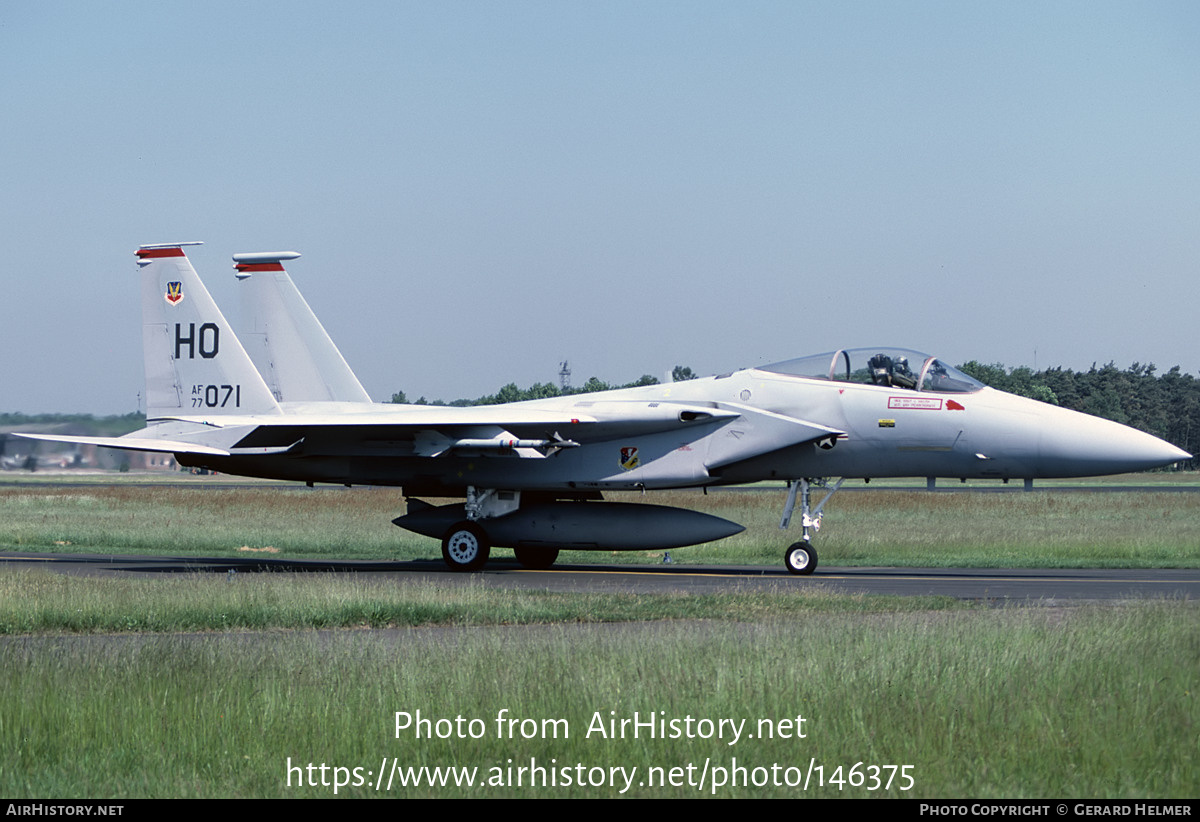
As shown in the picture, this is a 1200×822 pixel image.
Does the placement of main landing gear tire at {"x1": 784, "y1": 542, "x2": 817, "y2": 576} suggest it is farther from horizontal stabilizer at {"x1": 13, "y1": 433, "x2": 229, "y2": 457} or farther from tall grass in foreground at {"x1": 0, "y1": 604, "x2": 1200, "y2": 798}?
horizontal stabilizer at {"x1": 13, "y1": 433, "x2": 229, "y2": 457}

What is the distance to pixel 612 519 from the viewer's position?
19.5 m

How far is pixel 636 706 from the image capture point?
7.13m

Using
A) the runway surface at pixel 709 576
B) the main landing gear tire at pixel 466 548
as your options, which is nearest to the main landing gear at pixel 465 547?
the main landing gear tire at pixel 466 548

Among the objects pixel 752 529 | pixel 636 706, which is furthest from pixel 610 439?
pixel 636 706

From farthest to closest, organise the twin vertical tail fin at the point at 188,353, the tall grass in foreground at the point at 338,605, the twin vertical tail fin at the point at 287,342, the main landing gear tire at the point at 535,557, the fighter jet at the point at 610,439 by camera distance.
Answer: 1. the twin vertical tail fin at the point at 287,342
2. the twin vertical tail fin at the point at 188,353
3. the main landing gear tire at the point at 535,557
4. the fighter jet at the point at 610,439
5. the tall grass in foreground at the point at 338,605

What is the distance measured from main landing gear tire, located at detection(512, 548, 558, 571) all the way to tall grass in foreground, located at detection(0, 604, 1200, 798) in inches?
442

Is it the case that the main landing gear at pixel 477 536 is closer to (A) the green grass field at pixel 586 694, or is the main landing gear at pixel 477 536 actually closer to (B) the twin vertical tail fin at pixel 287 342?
(B) the twin vertical tail fin at pixel 287 342

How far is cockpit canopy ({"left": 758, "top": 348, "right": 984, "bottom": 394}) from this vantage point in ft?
60.7

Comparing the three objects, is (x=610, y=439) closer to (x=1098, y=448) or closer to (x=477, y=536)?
(x=477, y=536)

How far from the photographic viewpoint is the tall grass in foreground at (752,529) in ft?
75.5

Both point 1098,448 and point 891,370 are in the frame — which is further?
point 891,370

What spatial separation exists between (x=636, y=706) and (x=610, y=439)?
41.8ft

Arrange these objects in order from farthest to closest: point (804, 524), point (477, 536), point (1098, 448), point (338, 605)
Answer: point (477, 536) → point (804, 524) → point (1098, 448) → point (338, 605)

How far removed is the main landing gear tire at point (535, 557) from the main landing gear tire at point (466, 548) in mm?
1183
